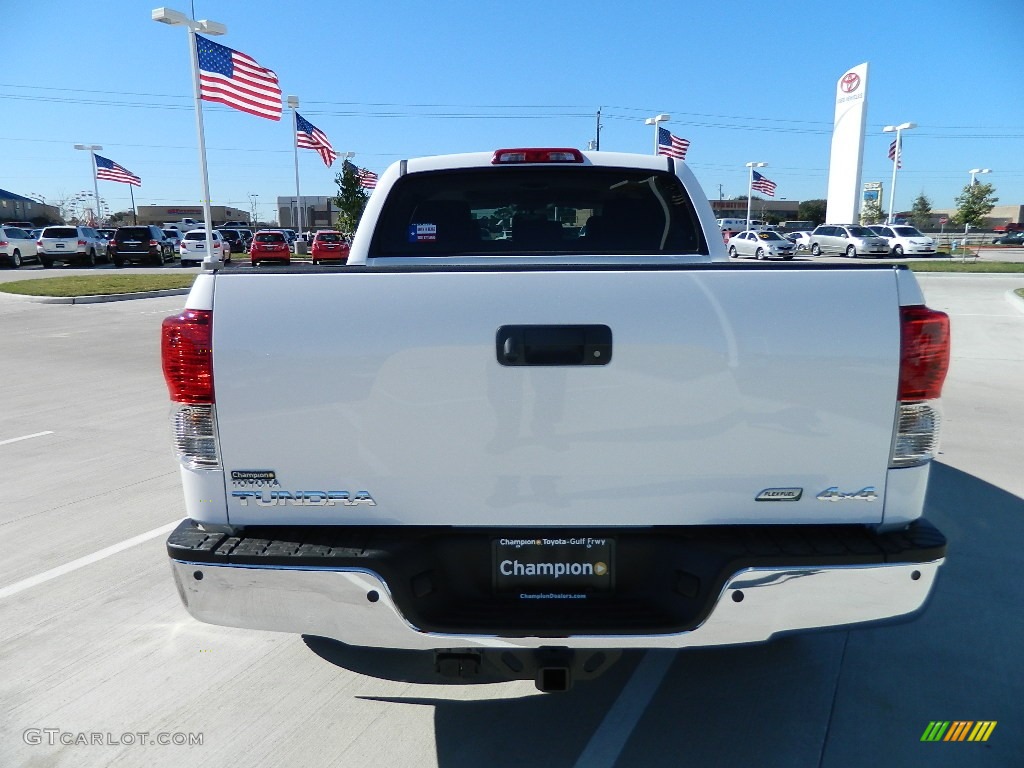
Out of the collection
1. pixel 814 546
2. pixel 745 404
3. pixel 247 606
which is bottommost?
pixel 247 606

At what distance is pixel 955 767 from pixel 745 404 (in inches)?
61.8

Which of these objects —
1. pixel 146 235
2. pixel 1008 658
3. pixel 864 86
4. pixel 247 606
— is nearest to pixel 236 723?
pixel 247 606

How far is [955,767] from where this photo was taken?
251cm

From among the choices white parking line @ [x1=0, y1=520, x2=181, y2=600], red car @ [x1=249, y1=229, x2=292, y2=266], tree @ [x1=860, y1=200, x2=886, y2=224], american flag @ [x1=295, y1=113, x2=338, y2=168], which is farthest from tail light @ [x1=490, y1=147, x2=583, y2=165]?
tree @ [x1=860, y1=200, x2=886, y2=224]

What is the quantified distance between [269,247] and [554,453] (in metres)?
33.0

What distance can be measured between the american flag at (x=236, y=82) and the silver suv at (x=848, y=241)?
101 ft

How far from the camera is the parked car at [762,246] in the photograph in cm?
3753

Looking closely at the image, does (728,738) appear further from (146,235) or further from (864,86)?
(864,86)

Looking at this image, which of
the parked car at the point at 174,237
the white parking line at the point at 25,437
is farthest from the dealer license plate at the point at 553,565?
the parked car at the point at 174,237

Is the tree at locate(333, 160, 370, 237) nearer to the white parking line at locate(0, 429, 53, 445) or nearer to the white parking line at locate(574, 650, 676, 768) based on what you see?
the white parking line at locate(0, 429, 53, 445)

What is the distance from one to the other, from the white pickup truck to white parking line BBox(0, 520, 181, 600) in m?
2.31

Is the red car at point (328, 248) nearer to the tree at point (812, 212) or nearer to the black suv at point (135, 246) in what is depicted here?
the black suv at point (135, 246)

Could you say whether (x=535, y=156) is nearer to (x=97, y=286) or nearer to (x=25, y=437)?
(x=25, y=437)

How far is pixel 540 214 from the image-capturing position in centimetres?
399
